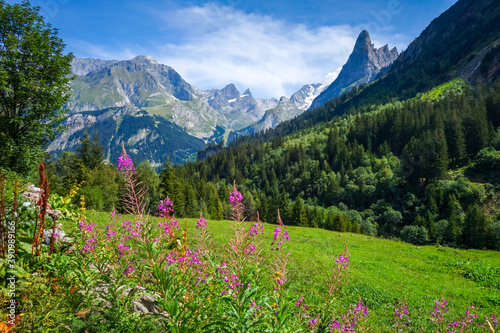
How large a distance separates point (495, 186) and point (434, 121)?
46428mm

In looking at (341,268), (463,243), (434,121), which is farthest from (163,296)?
(434,121)

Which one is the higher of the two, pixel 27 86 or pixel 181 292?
pixel 27 86

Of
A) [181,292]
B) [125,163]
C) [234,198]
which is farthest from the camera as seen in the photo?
[125,163]

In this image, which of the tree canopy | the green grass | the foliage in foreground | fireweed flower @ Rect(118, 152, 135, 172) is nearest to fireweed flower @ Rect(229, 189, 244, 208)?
the foliage in foreground

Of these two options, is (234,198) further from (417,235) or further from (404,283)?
(417,235)

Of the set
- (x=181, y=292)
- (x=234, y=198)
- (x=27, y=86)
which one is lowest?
(x=181, y=292)

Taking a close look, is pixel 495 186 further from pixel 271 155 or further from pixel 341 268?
pixel 271 155

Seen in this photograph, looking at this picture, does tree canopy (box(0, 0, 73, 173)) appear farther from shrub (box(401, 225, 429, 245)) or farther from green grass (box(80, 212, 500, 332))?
shrub (box(401, 225, 429, 245))

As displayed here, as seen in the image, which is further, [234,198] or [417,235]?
[417,235]

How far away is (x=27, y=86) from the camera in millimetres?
15422

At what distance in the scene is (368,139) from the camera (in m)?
137

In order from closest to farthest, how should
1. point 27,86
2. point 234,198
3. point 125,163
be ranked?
point 234,198
point 125,163
point 27,86

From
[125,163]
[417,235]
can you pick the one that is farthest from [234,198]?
[417,235]

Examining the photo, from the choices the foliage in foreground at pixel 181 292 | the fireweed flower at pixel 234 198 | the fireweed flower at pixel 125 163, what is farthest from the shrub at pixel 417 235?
the fireweed flower at pixel 125 163
